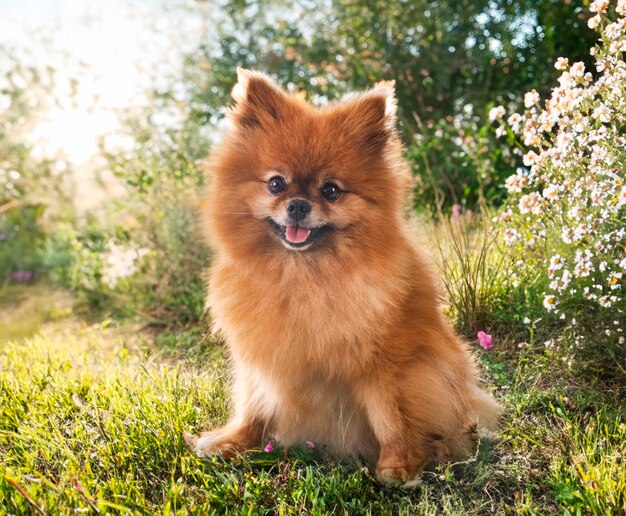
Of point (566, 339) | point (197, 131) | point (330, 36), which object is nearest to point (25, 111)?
point (197, 131)

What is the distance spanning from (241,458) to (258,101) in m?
1.59

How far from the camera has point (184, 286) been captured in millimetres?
4789

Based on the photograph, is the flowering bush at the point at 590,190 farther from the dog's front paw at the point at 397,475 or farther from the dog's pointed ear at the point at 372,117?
the dog's front paw at the point at 397,475

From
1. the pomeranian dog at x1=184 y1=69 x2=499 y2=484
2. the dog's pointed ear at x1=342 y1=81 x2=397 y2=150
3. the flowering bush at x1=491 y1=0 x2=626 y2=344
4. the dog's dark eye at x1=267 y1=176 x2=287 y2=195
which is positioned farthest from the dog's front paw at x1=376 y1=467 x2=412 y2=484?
the dog's pointed ear at x1=342 y1=81 x2=397 y2=150

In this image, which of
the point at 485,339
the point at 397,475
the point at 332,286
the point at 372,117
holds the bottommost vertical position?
the point at 397,475

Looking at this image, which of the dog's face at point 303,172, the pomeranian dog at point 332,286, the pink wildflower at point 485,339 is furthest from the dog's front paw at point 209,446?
the pink wildflower at point 485,339

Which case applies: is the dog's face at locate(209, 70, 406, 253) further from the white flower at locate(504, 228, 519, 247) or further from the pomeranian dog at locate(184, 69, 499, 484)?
the white flower at locate(504, 228, 519, 247)

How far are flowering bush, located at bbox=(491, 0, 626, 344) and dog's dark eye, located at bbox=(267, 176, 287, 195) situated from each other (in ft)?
4.66

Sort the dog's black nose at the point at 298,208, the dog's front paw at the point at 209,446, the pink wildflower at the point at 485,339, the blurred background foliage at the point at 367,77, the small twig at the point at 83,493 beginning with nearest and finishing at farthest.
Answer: the small twig at the point at 83,493, the dog's black nose at the point at 298,208, the dog's front paw at the point at 209,446, the pink wildflower at the point at 485,339, the blurred background foliage at the point at 367,77

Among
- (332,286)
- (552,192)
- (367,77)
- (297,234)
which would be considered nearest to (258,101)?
(297,234)

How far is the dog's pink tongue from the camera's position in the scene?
242 cm

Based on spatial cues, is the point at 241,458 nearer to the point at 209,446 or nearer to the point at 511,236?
the point at 209,446

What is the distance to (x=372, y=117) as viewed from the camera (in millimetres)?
2607

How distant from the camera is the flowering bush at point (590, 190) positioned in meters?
2.79
